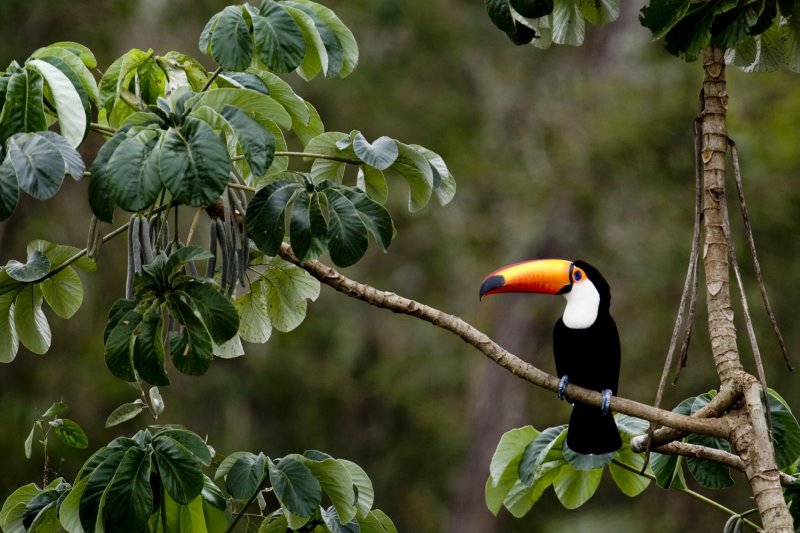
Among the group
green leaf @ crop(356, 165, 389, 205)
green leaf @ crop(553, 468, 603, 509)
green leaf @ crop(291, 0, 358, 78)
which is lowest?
green leaf @ crop(553, 468, 603, 509)

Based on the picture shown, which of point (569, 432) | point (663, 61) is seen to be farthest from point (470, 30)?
point (569, 432)

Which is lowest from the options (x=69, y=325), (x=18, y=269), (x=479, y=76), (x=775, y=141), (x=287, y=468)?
(x=287, y=468)

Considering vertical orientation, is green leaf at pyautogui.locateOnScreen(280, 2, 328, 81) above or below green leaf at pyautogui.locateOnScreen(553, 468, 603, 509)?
above

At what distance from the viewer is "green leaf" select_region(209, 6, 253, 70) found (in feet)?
6.84

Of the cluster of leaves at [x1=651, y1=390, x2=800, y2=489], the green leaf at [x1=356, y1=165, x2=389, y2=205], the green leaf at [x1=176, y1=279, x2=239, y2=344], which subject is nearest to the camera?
the green leaf at [x1=176, y1=279, x2=239, y2=344]

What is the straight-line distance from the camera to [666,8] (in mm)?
2113

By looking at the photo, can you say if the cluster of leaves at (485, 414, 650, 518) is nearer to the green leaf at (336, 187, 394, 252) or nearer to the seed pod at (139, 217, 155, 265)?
the green leaf at (336, 187, 394, 252)

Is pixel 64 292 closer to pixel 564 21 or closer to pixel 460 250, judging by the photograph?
pixel 564 21

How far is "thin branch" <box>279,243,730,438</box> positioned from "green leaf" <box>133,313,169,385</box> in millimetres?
361

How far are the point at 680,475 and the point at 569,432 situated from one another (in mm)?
299

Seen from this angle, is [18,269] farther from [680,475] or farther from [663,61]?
[663,61]

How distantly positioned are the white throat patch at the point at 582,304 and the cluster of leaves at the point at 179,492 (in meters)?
1.01

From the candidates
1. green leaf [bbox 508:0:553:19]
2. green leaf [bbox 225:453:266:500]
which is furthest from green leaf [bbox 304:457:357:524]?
green leaf [bbox 508:0:553:19]

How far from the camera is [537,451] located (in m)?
2.56
